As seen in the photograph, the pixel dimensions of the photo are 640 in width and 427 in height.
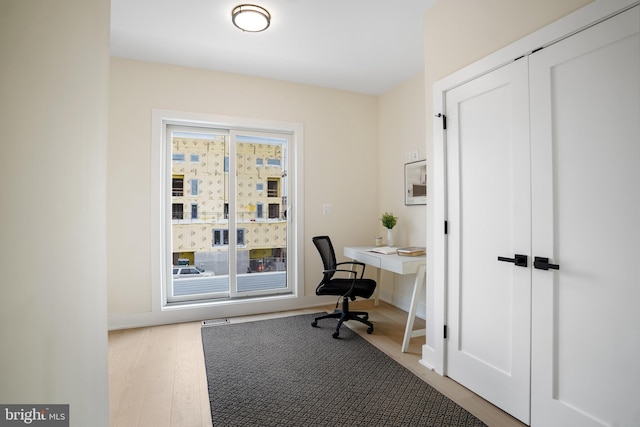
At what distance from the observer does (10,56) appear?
1.25 feet

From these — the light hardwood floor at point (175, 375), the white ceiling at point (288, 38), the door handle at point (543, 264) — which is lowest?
the light hardwood floor at point (175, 375)

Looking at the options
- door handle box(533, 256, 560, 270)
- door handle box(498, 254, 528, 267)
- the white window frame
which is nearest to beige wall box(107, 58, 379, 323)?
the white window frame

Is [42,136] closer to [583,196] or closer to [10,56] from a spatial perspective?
[10,56]

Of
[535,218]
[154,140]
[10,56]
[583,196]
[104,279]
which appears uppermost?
[154,140]

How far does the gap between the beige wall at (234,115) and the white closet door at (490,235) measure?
1972 millimetres

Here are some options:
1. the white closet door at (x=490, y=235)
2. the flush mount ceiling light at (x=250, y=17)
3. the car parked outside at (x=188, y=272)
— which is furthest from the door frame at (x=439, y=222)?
the car parked outside at (x=188, y=272)

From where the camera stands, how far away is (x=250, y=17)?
2.45 metres

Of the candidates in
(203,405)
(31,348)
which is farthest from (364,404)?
(31,348)

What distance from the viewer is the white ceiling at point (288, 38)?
241 cm

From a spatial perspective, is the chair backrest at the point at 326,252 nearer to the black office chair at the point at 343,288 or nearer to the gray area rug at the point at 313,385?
the black office chair at the point at 343,288

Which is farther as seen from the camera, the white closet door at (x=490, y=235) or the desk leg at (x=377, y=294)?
the desk leg at (x=377, y=294)

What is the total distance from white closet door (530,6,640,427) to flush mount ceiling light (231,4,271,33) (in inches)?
76.4

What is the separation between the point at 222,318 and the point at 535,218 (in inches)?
123

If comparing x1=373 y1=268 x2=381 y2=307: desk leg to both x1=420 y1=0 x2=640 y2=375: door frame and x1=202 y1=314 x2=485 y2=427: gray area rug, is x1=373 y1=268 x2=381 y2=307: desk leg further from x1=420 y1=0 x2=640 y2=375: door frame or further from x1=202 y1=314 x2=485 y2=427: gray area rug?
x1=420 y1=0 x2=640 y2=375: door frame
